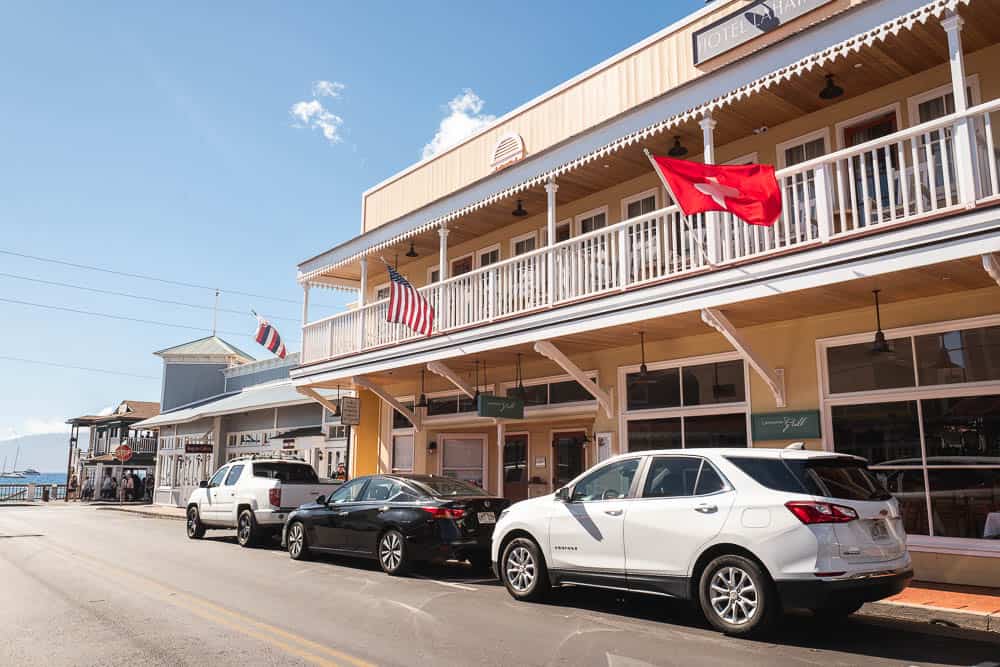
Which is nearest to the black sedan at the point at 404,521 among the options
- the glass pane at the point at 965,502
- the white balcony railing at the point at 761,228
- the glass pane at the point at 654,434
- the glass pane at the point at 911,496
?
the glass pane at the point at 654,434

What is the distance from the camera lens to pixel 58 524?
23.1 metres

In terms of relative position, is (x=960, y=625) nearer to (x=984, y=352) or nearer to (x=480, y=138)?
(x=984, y=352)

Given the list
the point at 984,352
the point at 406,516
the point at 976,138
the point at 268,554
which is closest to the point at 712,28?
the point at 976,138

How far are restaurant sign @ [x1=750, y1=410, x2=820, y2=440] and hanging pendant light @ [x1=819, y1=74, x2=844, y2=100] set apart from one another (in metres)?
4.42

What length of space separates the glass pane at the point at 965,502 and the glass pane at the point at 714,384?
3045 mm

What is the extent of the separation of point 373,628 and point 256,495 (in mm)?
9156

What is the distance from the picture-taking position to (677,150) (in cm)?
1305

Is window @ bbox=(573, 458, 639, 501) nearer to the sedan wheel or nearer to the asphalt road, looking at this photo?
the asphalt road

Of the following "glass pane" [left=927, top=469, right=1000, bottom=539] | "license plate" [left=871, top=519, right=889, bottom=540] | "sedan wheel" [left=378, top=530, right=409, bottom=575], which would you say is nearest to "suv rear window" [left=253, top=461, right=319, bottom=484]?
"sedan wheel" [left=378, top=530, right=409, bottom=575]

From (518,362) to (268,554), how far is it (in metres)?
5.98

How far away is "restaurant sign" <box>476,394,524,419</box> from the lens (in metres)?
14.4

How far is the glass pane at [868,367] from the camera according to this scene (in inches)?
414

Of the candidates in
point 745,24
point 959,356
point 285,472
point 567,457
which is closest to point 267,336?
point 285,472

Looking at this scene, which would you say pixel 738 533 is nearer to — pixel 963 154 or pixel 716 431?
pixel 963 154
